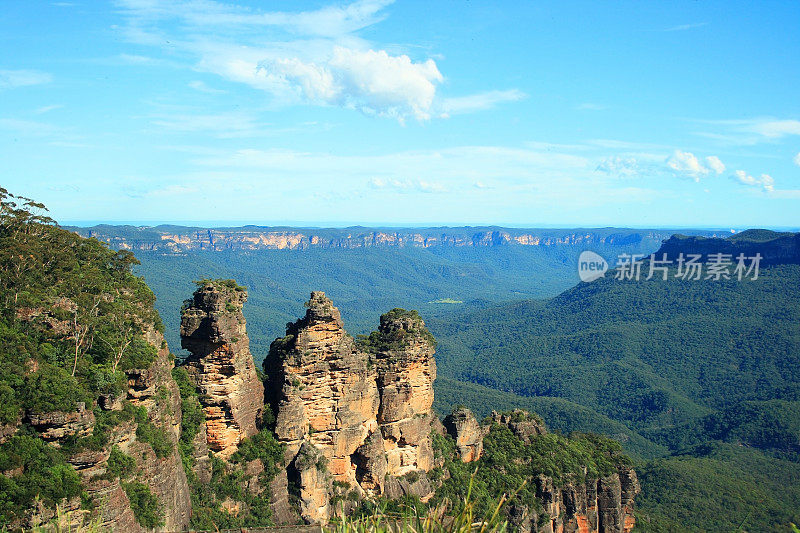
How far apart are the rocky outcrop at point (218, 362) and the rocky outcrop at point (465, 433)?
44.7 feet

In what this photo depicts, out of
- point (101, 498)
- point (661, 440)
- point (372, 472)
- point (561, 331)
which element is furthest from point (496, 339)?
point (101, 498)

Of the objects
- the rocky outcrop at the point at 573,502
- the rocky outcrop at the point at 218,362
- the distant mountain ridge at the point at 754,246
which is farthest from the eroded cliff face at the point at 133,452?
the distant mountain ridge at the point at 754,246

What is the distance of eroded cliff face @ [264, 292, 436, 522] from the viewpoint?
25.6 m

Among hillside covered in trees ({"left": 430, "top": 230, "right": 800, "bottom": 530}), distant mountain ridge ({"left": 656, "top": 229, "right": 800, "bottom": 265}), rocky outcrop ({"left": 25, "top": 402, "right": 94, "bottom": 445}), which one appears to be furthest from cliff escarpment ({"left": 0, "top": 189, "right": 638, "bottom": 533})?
distant mountain ridge ({"left": 656, "top": 229, "right": 800, "bottom": 265})

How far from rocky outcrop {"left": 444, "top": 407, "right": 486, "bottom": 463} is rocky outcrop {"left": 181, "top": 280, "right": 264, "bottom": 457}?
44.7 ft

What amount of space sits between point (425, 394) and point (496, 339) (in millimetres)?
125159

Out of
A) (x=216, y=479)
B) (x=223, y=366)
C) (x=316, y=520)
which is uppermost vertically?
(x=223, y=366)

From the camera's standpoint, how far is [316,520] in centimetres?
2480

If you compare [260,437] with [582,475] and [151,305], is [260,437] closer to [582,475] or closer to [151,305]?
[151,305]

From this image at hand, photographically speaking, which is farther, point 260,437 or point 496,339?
point 496,339

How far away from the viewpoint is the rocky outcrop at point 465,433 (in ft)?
111

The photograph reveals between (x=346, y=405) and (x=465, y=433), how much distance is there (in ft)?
33.3

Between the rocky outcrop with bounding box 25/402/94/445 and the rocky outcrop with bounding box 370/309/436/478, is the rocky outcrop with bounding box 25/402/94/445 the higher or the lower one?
the higher one

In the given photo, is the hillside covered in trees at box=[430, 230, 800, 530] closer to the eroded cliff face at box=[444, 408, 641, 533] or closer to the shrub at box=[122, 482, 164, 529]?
the eroded cliff face at box=[444, 408, 641, 533]
